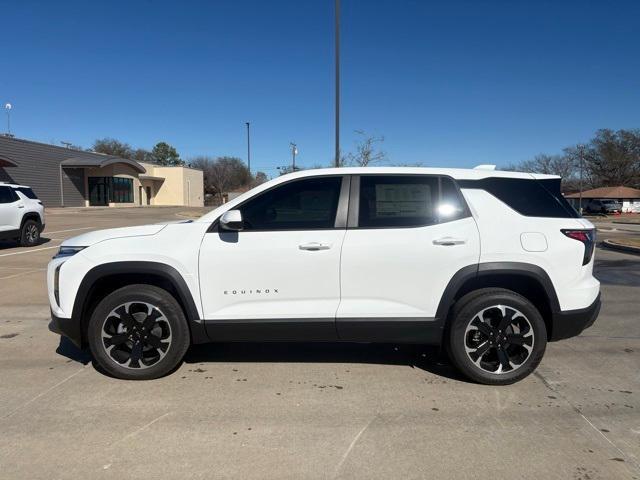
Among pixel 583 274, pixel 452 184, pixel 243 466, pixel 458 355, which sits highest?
pixel 452 184

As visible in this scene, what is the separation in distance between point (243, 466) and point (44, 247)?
43.9ft

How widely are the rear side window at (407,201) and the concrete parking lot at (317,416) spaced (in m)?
1.37

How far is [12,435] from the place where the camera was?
3271 millimetres

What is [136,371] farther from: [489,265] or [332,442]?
[489,265]

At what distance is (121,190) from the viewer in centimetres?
5094

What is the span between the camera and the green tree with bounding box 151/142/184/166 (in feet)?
352

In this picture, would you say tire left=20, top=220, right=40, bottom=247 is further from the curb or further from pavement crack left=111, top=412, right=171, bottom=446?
the curb

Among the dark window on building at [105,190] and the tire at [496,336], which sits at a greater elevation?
the dark window on building at [105,190]

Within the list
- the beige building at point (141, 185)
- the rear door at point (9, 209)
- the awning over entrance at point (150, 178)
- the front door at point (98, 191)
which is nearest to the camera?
the rear door at point (9, 209)

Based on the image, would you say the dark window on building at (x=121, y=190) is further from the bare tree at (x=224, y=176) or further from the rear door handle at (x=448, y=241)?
the rear door handle at (x=448, y=241)

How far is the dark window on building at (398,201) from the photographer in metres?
4.06

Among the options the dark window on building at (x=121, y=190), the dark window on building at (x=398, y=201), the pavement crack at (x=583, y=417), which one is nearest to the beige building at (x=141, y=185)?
the dark window on building at (x=121, y=190)

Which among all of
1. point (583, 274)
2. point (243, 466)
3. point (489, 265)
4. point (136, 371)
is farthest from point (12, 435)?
point (583, 274)

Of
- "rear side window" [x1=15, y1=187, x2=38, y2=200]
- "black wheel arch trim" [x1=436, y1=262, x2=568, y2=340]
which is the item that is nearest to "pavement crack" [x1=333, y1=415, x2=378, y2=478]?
"black wheel arch trim" [x1=436, y1=262, x2=568, y2=340]
